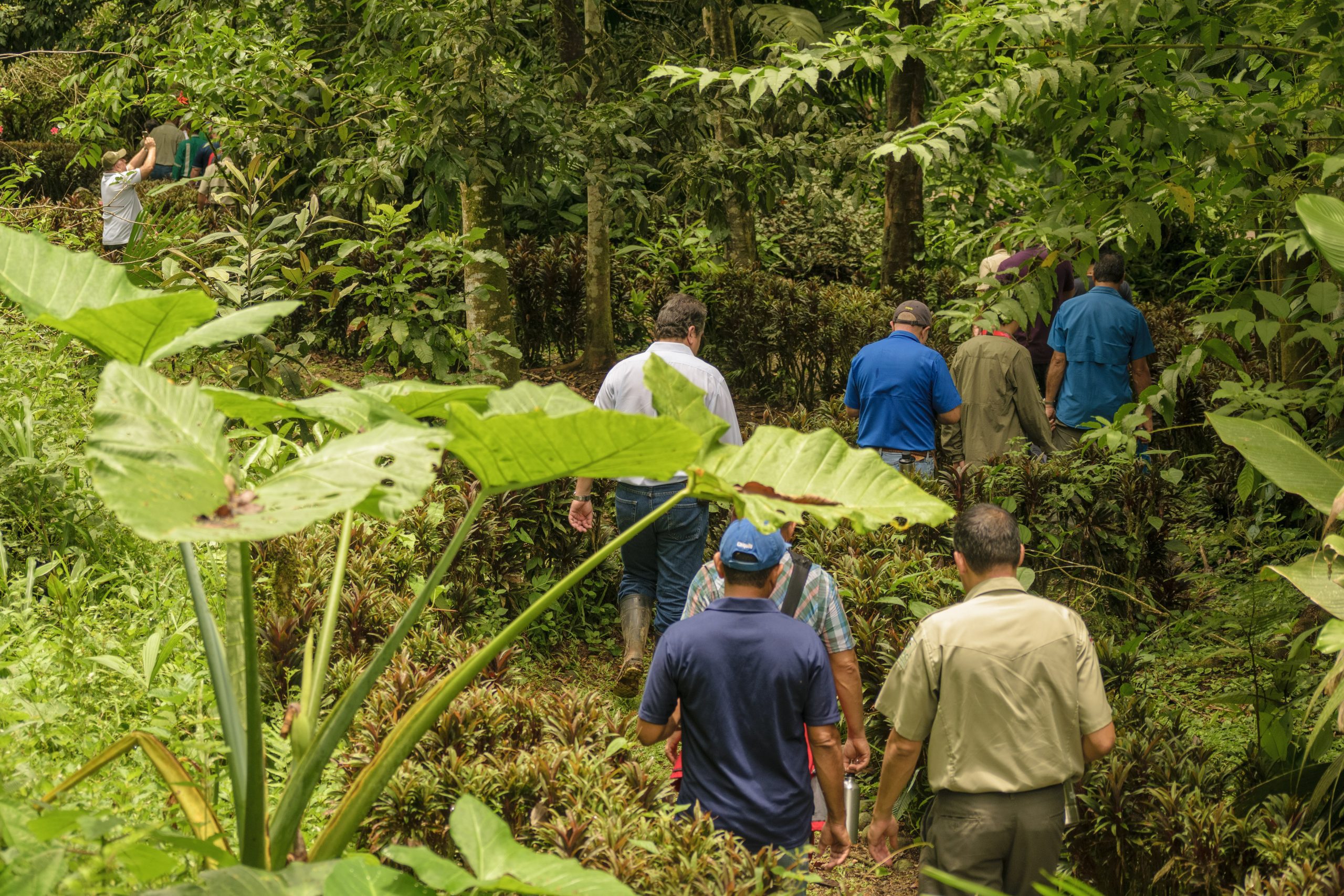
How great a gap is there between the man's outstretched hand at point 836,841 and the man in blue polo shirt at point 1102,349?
4268mm

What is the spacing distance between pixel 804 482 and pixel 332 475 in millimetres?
812

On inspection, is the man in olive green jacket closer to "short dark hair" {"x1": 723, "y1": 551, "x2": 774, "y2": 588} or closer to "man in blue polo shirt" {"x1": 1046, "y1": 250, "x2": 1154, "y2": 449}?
"man in blue polo shirt" {"x1": 1046, "y1": 250, "x2": 1154, "y2": 449}

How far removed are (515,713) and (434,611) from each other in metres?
1.43

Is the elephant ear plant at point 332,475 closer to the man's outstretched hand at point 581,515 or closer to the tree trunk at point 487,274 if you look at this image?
the man's outstretched hand at point 581,515

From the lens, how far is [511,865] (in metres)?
1.86

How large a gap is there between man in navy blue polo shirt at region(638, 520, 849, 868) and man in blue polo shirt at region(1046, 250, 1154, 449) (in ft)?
14.4

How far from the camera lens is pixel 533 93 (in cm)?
712

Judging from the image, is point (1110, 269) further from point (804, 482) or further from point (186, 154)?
point (186, 154)

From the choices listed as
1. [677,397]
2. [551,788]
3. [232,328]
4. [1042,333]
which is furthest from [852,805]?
[1042,333]

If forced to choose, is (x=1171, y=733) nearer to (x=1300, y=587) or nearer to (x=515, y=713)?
(x=1300, y=587)

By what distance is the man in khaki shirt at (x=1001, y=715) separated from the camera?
3.46 m

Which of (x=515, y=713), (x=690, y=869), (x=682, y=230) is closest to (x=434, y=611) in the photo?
→ (x=515, y=713)

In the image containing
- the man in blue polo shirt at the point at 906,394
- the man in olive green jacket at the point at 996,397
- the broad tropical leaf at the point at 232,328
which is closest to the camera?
the broad tropical leaf at the point at 232,328

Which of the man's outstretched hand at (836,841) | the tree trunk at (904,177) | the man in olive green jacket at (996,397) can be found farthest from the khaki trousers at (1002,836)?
the tree trunk at (904,177)
